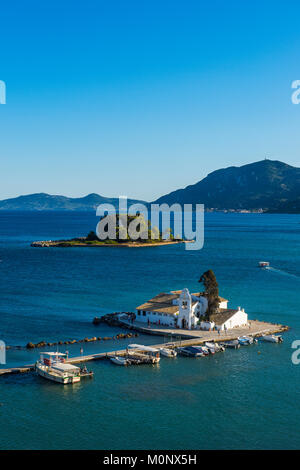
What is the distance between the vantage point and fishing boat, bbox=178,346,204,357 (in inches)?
1943

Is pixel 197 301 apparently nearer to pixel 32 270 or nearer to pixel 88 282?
pixel 88 282

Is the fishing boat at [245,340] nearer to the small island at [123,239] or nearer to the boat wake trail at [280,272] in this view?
the boat wake trail at [280,272]

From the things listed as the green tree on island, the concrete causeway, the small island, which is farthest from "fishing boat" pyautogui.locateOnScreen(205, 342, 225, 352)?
the small island

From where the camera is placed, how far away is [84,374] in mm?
43250

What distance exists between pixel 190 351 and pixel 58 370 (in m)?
12.8

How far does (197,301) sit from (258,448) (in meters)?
28.0

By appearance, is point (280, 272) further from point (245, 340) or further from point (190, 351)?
point (190, 351)

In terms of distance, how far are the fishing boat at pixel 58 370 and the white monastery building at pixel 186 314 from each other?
1622cm

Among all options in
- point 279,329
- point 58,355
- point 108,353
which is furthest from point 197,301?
point 58,355

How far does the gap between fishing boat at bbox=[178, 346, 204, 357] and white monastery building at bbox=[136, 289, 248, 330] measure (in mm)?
7259

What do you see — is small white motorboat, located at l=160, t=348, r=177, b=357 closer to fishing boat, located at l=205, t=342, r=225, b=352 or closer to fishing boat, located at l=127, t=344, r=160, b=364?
fishing boat, located at l=127, t=344, r=160, b=364

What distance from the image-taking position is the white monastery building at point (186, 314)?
5759 cm

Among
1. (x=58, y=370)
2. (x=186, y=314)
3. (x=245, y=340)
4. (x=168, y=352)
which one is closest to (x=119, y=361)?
(x=168, y=352)

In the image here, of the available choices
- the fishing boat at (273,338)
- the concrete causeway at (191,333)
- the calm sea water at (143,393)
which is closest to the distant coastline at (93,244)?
the calm sea water at (143,393)
